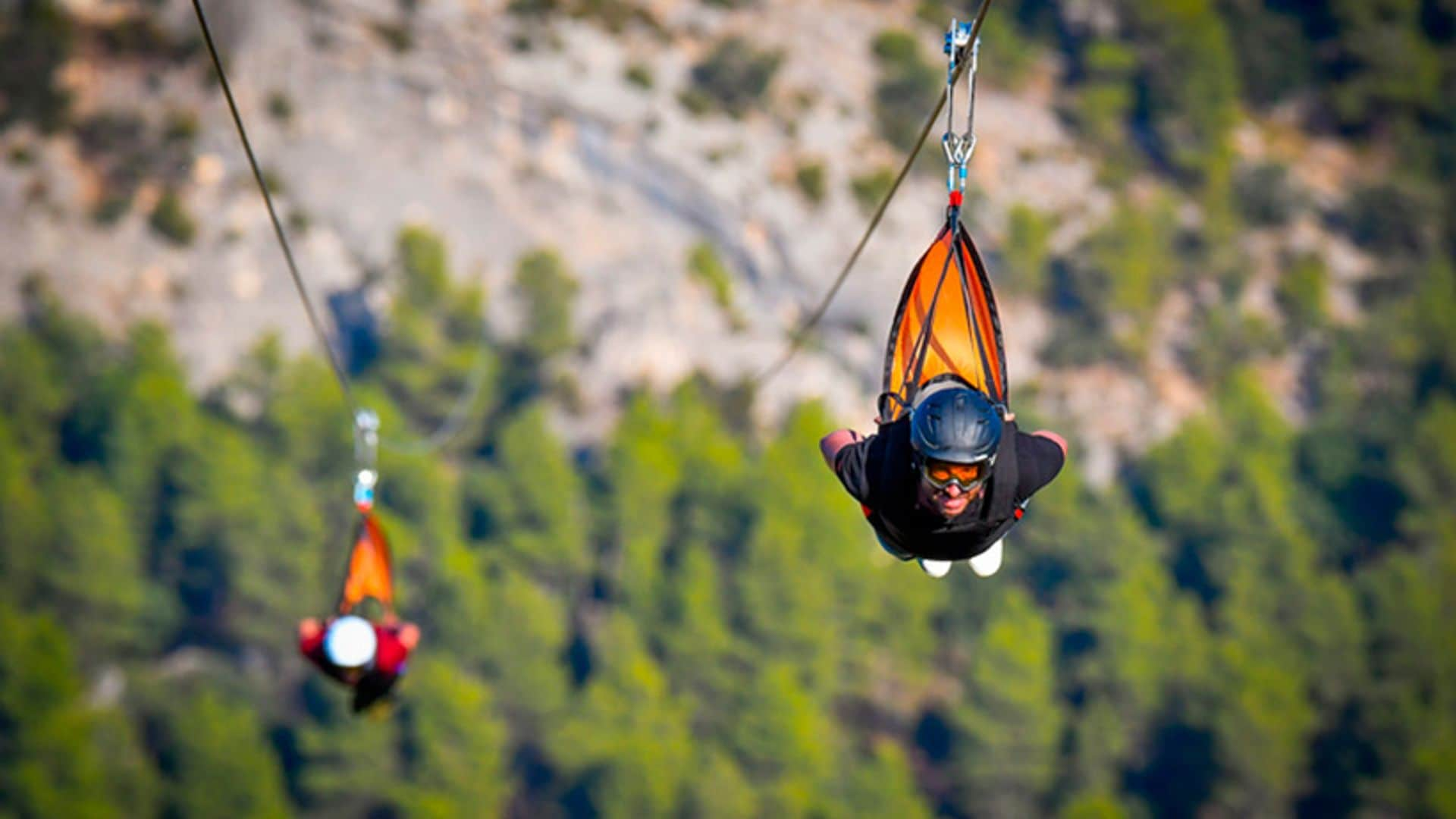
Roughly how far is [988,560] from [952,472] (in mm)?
1224

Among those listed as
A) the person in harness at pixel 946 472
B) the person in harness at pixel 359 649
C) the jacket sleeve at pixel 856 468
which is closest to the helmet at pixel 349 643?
the person in harness at pixel 359 649

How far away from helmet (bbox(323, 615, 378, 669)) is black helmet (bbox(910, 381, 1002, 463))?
9.38 m

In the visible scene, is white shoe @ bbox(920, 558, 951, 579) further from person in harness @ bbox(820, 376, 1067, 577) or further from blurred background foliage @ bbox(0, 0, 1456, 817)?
blurred background foliage @ bbox(0, 0, 1456, 817)

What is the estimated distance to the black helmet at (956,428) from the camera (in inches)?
328

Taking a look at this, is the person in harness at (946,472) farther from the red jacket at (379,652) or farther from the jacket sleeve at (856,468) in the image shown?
the red jacket at (379,652)

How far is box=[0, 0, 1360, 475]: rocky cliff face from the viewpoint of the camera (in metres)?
67.7

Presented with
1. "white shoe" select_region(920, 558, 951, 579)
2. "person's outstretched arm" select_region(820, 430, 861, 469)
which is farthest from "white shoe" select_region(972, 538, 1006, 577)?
"person's outstretched arm" select_region(820, 430, 861, 469)

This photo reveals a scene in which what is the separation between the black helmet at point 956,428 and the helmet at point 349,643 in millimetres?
9376

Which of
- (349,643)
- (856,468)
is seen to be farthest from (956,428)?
(349,643)

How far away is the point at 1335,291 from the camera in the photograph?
85.8m

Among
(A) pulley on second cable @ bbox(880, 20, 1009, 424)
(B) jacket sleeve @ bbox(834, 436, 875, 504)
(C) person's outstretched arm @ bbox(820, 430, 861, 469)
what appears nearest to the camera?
(B) jacket sleeve @ bbox(834, 436, 875, 504)

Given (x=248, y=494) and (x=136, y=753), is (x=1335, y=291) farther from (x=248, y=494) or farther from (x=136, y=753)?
(x=136, y=753)

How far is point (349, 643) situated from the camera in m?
16.6

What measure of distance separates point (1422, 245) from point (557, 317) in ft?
150
